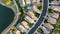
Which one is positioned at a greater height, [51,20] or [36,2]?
[36,2]

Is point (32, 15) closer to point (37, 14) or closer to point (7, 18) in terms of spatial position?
point (37, 14)

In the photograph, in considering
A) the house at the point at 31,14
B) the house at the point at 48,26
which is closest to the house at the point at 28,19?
the house at the point at 31,14

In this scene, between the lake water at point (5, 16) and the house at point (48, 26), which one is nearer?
the house at point (48, 26)

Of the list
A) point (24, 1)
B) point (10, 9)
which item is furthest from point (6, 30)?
point (24, 1)

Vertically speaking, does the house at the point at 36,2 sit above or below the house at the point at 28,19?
above

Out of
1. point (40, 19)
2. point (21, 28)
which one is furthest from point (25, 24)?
point (40, 19)

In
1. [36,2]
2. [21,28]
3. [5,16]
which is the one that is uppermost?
[36,2]

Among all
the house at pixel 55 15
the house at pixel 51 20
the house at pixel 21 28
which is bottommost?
the house at pixel 21 28

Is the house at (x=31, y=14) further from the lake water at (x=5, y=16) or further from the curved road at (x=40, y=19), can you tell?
the lake water at (x=5, y=16)

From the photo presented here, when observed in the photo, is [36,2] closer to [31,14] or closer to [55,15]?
[31,14]
